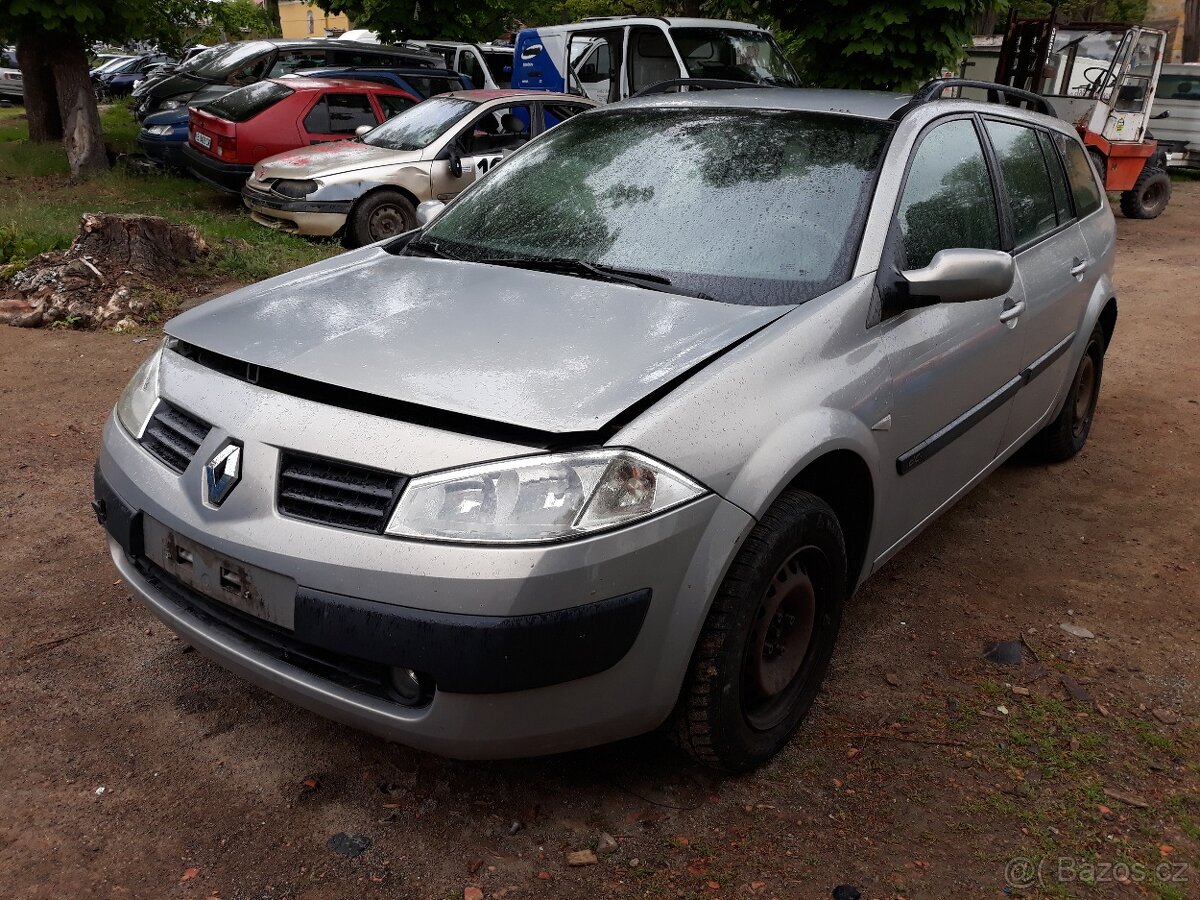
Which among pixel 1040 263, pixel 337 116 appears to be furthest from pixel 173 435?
pixel 337 116

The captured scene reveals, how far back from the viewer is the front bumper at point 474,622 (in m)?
2.12

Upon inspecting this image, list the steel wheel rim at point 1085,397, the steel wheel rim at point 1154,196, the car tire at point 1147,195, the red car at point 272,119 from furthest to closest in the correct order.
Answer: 1. the steel wheel rim at point 1154,196
2. the car tire at point 1147,195
3. the red car at point 272,119
4. the steel wheel rim at point 1085,397

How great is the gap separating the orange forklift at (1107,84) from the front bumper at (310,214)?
946 centimetres

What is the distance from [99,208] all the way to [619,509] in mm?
10518

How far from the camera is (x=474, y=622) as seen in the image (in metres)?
2.11

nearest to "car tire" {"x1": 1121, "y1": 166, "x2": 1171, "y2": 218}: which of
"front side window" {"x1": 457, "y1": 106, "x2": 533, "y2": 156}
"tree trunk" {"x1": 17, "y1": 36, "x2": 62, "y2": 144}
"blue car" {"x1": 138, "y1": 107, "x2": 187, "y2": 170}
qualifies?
"front side window" {"x1": 457, "y1": 106, "x2": 533, "y2": 156}

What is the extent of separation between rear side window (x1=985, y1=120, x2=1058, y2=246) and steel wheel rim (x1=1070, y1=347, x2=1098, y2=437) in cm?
99

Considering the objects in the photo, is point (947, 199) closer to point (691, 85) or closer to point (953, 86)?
point (953, 86)

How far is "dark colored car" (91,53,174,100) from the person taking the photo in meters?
25.9

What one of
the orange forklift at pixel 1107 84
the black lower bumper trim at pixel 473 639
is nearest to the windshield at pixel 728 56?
the orange forklift at pixel 1107 84

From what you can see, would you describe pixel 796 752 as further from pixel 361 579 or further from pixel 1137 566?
pixel 1137 566

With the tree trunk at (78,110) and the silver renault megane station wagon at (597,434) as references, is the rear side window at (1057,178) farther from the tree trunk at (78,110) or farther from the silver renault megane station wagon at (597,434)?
the tree trunk at (78,110)

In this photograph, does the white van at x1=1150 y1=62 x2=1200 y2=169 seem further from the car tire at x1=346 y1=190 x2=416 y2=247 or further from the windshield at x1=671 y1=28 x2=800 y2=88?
the car tire at x1=346 y1=190 x2=416 y2=247

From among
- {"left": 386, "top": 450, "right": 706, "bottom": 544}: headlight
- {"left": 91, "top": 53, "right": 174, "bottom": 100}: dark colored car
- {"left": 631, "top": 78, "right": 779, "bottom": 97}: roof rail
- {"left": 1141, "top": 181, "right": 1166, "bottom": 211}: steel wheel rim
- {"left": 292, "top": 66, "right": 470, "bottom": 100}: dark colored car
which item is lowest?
{"left": 1141, "top": 181, "right": 1166, "bottom": 211}: steel wheel rim
